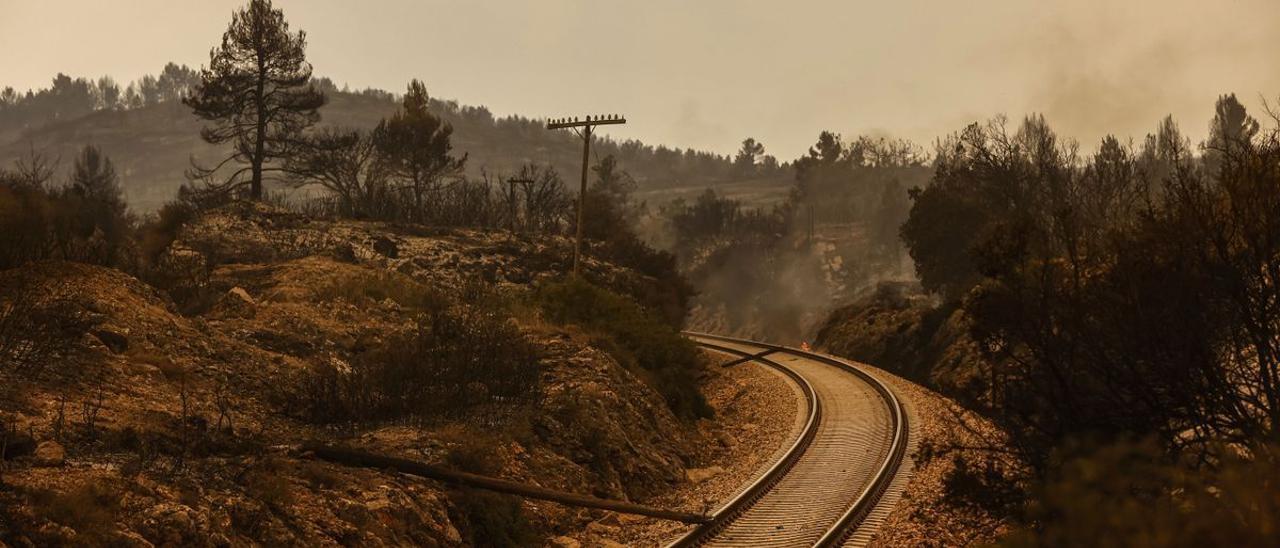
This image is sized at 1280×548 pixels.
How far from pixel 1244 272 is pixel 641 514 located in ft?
32.0

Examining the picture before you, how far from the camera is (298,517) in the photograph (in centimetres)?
1035

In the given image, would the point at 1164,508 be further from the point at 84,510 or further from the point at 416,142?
the point at 416,142

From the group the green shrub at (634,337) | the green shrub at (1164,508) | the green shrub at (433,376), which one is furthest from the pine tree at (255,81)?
the green shrub at (1164,508)

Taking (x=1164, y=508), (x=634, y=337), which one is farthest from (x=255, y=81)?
(x=1164, y=508)

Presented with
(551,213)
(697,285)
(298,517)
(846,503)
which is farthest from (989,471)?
(697,285)

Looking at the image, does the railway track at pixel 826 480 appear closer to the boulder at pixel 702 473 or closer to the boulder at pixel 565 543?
the boulder at pixel 702 473

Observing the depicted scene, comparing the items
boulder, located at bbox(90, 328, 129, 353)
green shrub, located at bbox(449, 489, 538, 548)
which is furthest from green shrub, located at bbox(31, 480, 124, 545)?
boulder, located at bbox(90, 328, 129, 353)

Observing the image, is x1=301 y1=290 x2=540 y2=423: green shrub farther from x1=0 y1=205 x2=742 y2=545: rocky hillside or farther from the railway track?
the railway track

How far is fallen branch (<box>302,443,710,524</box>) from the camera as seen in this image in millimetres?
12359

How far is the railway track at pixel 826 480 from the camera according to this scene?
522 inches

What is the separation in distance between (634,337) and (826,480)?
11056 mm

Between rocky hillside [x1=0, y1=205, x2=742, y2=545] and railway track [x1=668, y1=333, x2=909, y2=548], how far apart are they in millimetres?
2390

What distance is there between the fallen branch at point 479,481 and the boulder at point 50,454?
3.28 meters

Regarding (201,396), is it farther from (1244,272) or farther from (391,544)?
(1244,272)
